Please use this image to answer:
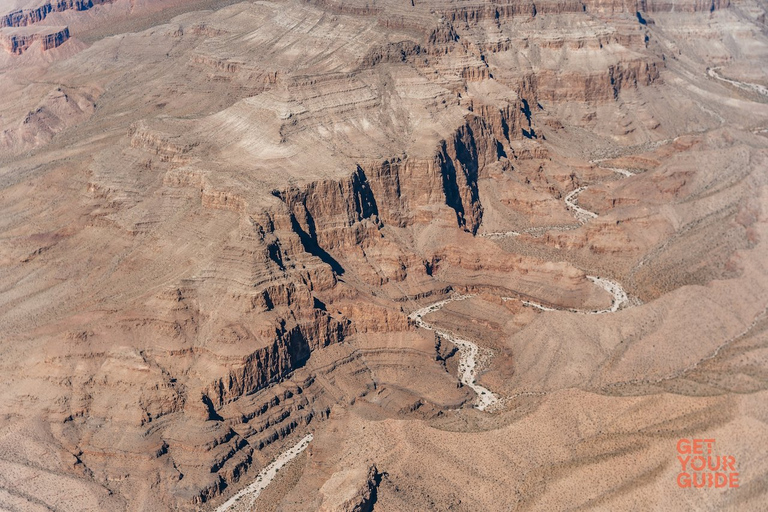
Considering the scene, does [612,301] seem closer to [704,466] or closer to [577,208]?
[577,208]

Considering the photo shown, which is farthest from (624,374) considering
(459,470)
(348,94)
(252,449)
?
(348,94)

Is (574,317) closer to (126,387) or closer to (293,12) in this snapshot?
(126,387)

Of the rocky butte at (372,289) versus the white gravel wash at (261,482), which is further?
the white gravel wash at (261,482)

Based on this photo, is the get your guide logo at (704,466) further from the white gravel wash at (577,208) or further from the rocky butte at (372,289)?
the white gravel wash at (577,208)

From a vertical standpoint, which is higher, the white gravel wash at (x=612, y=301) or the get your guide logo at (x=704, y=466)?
the get your guide logo at (x=704, y=466)

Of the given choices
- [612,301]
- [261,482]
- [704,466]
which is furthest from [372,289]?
[704,466]

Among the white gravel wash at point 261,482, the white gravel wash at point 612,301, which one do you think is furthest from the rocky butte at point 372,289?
the white gravel wash at point 612,301

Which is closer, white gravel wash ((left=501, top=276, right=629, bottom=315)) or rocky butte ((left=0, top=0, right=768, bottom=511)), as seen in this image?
rocky butte ((left=0, top=0, right=768, bottom=511))

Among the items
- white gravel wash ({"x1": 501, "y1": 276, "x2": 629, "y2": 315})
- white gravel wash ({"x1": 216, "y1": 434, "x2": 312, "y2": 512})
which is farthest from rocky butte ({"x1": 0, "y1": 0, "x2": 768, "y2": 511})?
white gravel wash ({"x1": 501, "y1": 276, "x2": 629, "y2": 315})

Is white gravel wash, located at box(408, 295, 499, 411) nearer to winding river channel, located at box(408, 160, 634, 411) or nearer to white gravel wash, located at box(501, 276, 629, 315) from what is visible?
winding river channel, located at box(408, 160, 634, 411)
